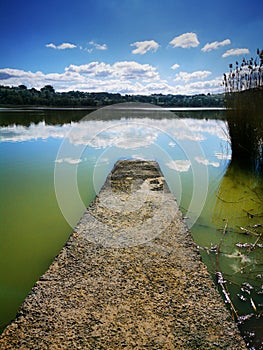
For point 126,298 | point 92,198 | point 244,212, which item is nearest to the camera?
point 126,298

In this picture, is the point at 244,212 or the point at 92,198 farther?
the point at 92,198

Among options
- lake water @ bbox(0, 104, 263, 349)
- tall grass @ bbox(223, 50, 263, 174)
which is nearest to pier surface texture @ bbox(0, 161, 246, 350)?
lake water @ bbox(0, 104, 263, 349)

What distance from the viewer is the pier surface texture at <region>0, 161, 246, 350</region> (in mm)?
1042

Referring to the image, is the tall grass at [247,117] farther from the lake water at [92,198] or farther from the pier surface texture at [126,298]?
the pier surface texture at [126,298]

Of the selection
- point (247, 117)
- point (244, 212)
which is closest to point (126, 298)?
point (244, 212)

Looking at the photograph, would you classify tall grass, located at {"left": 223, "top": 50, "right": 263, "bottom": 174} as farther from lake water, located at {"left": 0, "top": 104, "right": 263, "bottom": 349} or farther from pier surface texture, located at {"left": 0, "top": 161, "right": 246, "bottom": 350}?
pier surface texture, located at {"left": 0, "top": 161, "right": 246, "bottom": 350}

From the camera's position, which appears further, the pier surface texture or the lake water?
the lake water

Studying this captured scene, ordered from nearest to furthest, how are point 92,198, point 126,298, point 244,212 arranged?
point 126,298 < point 244,212 < point 92,198

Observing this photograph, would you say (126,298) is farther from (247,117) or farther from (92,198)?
(247,117)

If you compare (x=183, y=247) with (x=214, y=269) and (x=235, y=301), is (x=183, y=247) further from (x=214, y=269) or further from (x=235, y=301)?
(x=235, y=301)

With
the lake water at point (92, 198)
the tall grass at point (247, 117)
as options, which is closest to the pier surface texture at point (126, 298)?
the lake water at point (92, 198)

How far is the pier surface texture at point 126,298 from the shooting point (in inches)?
41.0

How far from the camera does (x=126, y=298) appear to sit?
1.25 metres

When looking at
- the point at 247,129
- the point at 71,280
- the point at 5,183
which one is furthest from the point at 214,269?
the point at 247,129
